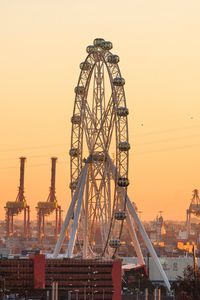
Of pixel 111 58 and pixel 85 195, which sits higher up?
pixel 111 58

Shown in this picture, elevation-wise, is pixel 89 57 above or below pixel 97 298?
above

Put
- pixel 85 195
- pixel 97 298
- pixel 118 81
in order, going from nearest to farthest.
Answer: pixel 118 81 < pixel 85 195 < pixel 97 298

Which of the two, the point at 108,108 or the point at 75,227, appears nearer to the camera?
the point at 108,108

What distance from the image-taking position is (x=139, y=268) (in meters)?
188

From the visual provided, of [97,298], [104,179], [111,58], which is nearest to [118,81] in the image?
[111,58]

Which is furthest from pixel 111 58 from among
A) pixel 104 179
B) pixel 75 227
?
pixel 75 227

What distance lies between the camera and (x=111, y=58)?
149 metres

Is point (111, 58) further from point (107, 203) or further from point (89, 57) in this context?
point (107, 203)

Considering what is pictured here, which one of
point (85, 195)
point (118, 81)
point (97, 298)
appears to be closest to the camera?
point (118, 81)

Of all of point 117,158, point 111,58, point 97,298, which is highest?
point 111,58

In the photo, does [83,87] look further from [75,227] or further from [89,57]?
[75,227]

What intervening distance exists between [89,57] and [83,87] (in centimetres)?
362

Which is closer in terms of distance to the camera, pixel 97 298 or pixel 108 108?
pixel 108 108

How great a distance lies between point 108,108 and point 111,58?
5210mm
